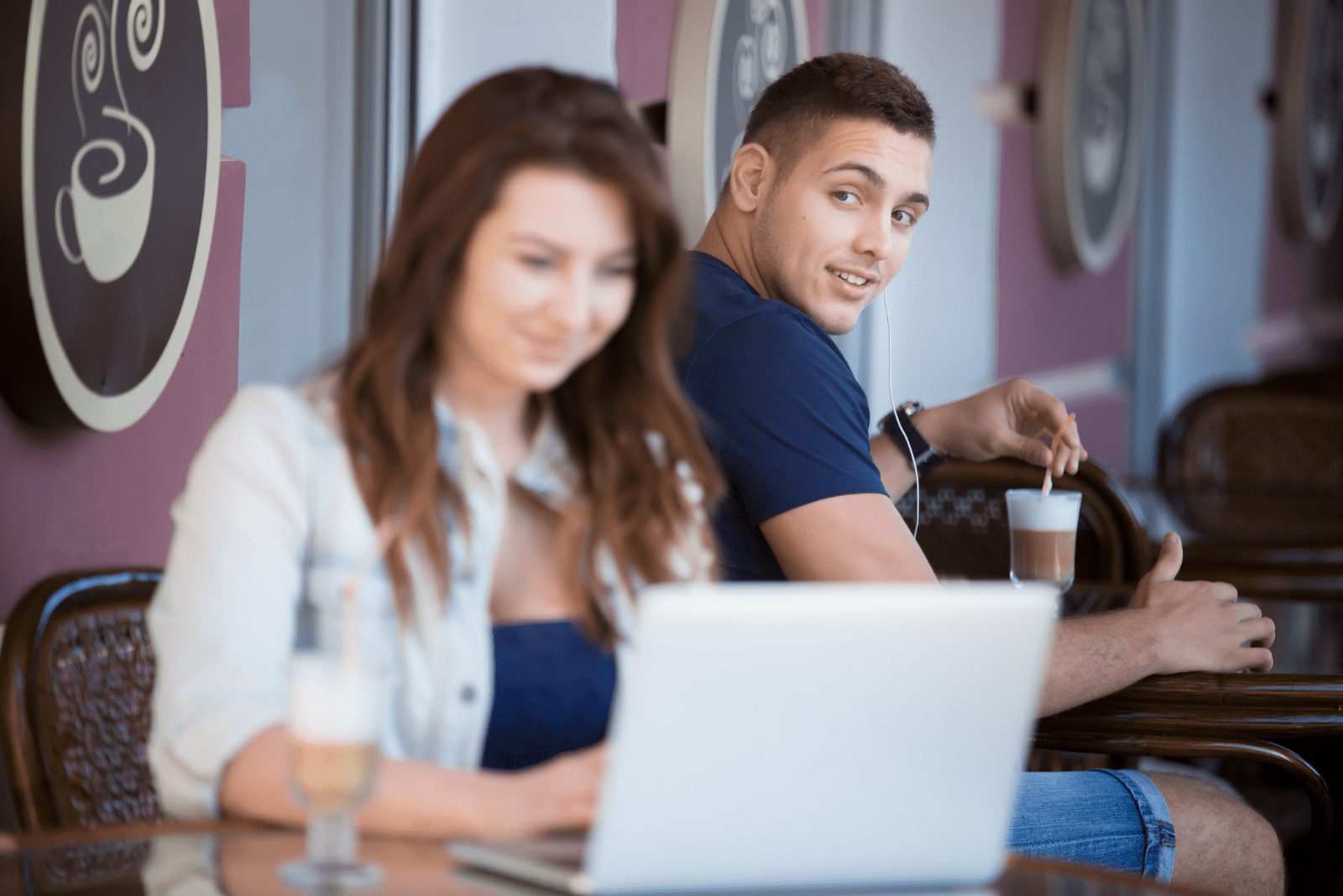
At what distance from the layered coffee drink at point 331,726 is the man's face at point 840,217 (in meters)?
1.12

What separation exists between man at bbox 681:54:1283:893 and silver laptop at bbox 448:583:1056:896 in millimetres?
696

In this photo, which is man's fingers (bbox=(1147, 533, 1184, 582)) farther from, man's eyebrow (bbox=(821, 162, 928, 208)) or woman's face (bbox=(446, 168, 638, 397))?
woman's face (bbox=(446, 168, 638, 397))

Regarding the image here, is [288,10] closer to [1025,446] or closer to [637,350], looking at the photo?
[637,350]

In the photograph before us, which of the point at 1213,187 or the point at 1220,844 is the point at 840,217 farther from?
the point at 1213,187

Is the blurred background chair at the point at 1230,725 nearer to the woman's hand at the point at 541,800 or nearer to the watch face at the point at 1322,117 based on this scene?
the woman's hand at the point at 541,800

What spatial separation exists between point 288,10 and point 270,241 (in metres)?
0.31

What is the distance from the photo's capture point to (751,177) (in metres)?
1.87

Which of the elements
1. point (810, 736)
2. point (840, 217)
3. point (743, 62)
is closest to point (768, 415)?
point (840, 217)

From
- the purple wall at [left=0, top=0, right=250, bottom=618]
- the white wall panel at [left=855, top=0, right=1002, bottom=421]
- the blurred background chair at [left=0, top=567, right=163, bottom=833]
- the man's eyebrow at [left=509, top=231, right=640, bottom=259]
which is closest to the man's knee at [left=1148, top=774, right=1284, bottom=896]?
the man's eyebrow at [left=509, top=231, right=640, bottom=259]

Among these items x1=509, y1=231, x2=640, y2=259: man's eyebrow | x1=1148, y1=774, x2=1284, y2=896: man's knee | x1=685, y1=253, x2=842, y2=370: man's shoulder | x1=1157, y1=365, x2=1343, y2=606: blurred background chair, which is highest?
x1=509, y1=231, x2=640, y2=259: man's eyebrow

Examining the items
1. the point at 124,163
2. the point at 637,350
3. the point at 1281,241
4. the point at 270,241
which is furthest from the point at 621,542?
the point at 1281,241

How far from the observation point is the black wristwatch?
6.75ft

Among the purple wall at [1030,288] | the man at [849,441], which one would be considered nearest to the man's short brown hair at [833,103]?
the man at [849,441]

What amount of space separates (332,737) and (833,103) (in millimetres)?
1215
